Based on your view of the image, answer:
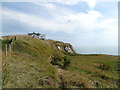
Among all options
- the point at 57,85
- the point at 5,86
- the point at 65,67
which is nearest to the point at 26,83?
the point at 5,86

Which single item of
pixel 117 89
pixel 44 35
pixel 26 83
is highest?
pixel 44 35

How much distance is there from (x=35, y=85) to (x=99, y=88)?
5.62 meters

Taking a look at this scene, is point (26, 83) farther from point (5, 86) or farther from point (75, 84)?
point (75, 84)

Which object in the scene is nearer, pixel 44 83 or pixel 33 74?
pixel 44 83

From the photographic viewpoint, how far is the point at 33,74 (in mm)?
14562

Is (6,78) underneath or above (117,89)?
above

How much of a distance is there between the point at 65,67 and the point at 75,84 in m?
9.37

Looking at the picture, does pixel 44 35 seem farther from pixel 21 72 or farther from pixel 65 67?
pixel 21 72

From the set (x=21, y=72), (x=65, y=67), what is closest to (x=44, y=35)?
(x=65, y=67)

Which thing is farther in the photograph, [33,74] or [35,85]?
[33,74]

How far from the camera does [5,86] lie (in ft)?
35.1

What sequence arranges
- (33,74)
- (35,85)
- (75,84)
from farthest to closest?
(33,74) < (75,84) < (35,85)

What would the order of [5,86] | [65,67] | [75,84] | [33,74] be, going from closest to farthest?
[5,86]
[75,84]
[33,74]
[65,67]

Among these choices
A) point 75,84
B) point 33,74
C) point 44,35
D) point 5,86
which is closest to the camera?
point 5,86
